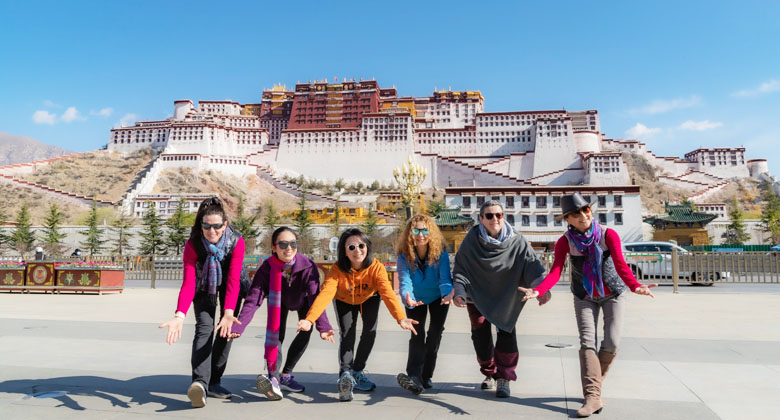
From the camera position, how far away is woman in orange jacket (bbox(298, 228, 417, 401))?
3688 mm

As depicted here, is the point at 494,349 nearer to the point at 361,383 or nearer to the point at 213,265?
the point at 361,383

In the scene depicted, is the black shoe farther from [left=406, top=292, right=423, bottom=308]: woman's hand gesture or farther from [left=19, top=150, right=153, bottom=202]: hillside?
[left=19, top=150, right=153, bottom=202]: hillside

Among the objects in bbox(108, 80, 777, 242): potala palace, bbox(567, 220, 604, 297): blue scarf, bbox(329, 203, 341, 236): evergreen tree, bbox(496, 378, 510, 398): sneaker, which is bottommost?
bbox(496, 378, 510, 398): sneaker

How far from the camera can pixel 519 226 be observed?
43625 mm

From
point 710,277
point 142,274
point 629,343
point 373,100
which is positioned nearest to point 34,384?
point 629,343

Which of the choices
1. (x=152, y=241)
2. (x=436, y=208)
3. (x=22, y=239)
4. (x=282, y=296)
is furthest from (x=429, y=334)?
(x=22, y=239)

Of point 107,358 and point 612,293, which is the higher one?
point 612,293

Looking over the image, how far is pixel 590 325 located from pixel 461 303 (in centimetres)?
88

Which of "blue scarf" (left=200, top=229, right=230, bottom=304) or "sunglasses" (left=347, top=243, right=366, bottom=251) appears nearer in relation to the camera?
"blue scarf" (left=200, top=229, right=230, bottom=304)

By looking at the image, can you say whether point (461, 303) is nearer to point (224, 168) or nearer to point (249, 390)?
point (249, 390)

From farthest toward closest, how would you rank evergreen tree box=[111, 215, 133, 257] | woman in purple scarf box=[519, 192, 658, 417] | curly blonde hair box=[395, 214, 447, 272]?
evergreen tree box=[111, 215, 133, 257]
curly blonde hair box=[395, 214, 447, 272]
woman in purple scarf box=[519, 192, 658, 417]

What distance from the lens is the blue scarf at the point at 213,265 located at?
357cm

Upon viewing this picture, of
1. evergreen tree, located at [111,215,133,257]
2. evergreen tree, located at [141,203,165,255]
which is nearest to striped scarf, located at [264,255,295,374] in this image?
evergreen tree, located at [141,203,165,255]

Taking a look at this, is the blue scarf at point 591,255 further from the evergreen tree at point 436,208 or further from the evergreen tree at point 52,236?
the evergreen tree at point 52,236
